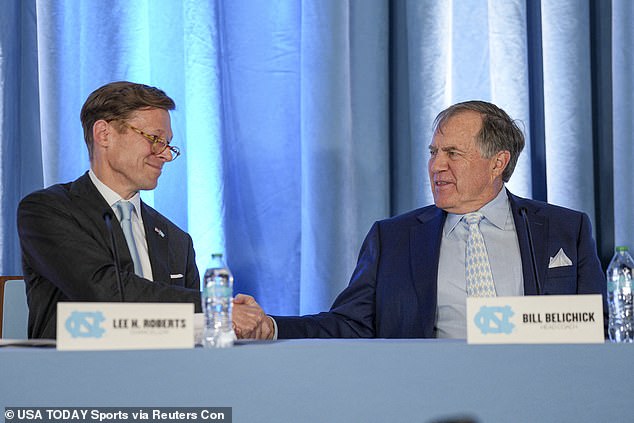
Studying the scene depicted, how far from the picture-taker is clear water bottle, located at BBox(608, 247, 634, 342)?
195 centimetres

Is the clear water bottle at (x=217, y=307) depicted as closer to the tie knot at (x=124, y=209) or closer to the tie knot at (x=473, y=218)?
the tie knot at (x=124, y=209)

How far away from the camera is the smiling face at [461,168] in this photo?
9.39ft

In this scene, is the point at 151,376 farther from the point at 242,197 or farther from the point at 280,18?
the point at 280,18

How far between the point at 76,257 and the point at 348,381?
3.36ft

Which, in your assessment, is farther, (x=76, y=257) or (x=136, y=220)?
(x=136, y=220)

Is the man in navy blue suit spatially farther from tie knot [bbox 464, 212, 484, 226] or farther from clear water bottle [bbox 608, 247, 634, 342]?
clear water bottle [bbox 608, 247, 634, 342]

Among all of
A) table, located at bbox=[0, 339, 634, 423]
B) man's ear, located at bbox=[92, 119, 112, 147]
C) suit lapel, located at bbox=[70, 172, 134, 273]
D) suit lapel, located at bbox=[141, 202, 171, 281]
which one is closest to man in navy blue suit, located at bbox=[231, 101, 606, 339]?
suit lapel, located at bbox=[141, 202, 171, 281]

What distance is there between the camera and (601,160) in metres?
3.33

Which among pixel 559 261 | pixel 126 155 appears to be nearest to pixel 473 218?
pixel 559 261

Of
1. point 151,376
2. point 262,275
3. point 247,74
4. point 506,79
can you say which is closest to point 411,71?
point 506,79

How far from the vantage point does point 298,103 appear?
335cm

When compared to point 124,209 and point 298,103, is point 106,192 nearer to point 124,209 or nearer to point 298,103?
point 124,209

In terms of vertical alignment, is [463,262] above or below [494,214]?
below

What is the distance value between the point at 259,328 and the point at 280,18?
141cm
